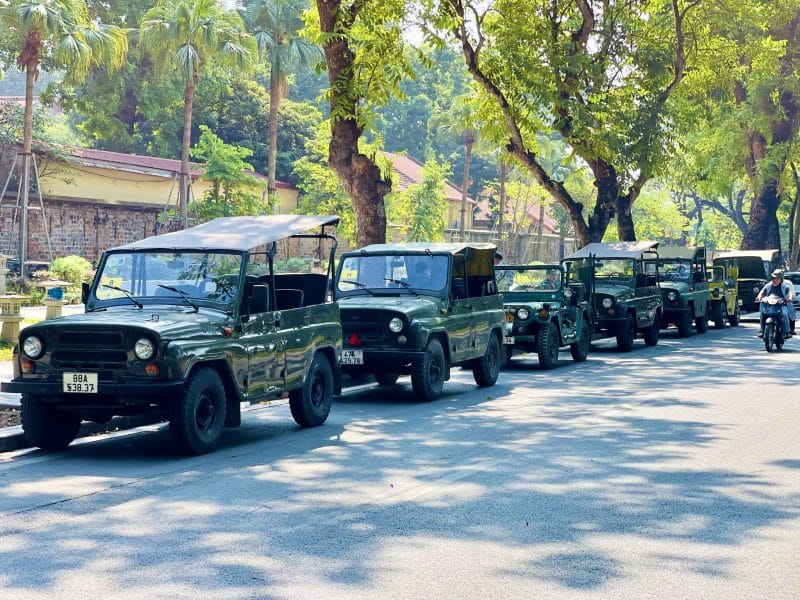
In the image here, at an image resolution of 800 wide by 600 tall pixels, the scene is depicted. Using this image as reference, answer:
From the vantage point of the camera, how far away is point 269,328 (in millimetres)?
11523

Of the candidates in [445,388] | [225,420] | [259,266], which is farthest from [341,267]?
[225,420]

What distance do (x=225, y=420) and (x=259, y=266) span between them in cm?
165

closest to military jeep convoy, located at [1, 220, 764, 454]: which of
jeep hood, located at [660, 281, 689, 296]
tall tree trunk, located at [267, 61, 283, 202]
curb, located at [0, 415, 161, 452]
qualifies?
curb, located at [0, 415, 161, 452]

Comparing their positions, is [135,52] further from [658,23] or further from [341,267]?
[341,267]

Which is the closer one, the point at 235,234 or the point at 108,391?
the point at 108,391

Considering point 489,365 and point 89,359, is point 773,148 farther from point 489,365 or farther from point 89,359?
point 89,359

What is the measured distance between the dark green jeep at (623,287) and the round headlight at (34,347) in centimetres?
1476

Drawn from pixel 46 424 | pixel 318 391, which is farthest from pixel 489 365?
pixel 46 424

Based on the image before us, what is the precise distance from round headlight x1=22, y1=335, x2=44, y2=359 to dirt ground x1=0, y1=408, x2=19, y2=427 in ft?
6.67

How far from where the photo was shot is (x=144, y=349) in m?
9.85

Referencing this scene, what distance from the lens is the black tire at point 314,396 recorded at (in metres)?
12.3

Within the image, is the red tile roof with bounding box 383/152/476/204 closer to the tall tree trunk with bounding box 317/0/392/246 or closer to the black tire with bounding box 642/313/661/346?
the black tire with bounding box 642/313/661/346

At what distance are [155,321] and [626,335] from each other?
15485mm

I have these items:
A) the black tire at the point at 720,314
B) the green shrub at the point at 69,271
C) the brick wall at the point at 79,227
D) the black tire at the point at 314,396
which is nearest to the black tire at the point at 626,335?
the black tire at the point at 720,314
